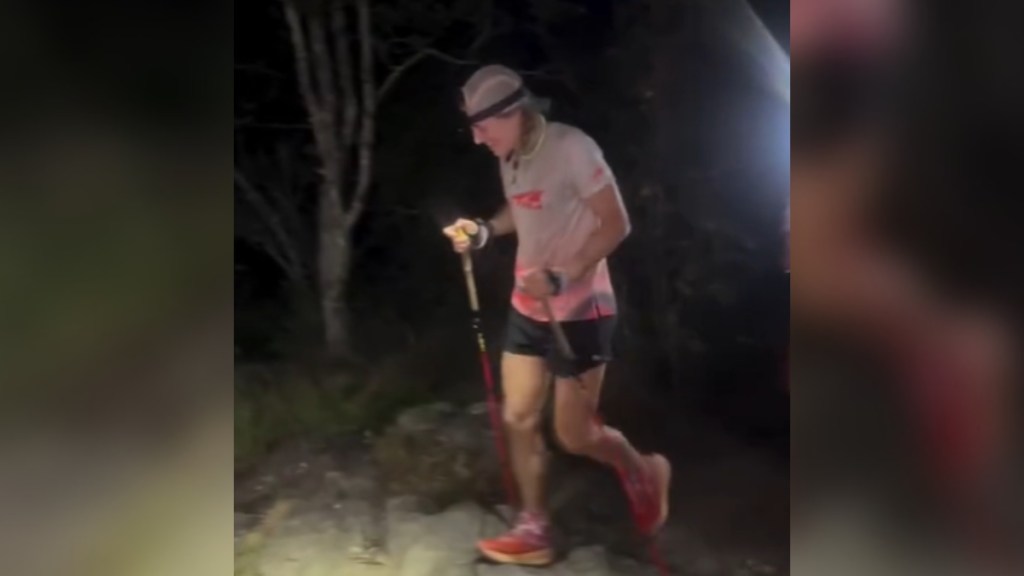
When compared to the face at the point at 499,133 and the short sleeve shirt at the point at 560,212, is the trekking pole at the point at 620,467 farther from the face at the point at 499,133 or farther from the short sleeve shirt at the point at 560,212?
the face at the point at 499,133

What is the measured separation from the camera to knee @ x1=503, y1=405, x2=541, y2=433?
51.8 inches

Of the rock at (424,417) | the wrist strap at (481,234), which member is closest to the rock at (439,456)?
the rock at (424,417)

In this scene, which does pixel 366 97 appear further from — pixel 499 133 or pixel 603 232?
pixel 603 232

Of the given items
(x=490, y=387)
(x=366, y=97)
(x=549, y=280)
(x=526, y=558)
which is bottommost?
(x=526, y=558)

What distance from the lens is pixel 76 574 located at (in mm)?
1317

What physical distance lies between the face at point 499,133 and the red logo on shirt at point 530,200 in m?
0.06

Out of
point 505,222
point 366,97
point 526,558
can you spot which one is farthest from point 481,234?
point 526,558

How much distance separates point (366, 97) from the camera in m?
1.32

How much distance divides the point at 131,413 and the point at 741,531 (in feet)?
2.90

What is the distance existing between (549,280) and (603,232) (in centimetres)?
10

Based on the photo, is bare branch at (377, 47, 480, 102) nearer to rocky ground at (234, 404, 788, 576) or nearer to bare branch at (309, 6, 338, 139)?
bare branch at (309, 6, 338, 139)

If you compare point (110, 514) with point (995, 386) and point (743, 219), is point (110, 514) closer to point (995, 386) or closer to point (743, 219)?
point (743, 219)

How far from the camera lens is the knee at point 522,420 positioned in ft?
4.31

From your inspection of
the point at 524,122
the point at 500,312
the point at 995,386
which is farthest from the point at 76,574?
the point at 995,386
